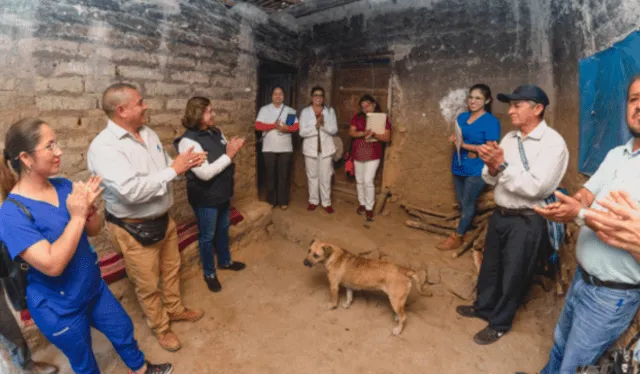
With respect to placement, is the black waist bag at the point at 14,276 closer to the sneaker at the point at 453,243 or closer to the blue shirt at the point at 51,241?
the blue shirt at the point at 51,241

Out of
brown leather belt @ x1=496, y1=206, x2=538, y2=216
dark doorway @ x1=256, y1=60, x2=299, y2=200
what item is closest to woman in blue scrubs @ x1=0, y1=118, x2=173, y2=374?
brown leather belt @ x1=496, y1=206, x2=538, y2=216

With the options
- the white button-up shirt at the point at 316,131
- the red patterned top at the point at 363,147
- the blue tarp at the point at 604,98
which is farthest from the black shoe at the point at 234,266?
the blue tarp at the point at 604,98

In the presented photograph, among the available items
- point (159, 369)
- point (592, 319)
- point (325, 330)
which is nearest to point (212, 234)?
point (159, 369)

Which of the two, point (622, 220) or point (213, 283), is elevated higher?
point (622, 220)

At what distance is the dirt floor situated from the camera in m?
2.94

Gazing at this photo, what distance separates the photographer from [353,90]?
611cm

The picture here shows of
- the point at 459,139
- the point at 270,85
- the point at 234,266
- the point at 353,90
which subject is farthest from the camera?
the point at 270,85

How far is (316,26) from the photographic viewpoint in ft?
20.4

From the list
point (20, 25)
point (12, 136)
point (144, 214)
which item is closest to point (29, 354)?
point (144, 214)

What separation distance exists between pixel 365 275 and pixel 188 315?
1.79 meters

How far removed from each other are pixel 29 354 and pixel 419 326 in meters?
3.29

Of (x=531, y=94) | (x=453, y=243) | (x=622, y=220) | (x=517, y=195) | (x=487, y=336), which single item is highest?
(x=531, y=94)

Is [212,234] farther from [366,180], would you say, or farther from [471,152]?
[471,152]

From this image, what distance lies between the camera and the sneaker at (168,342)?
3.05 metres
